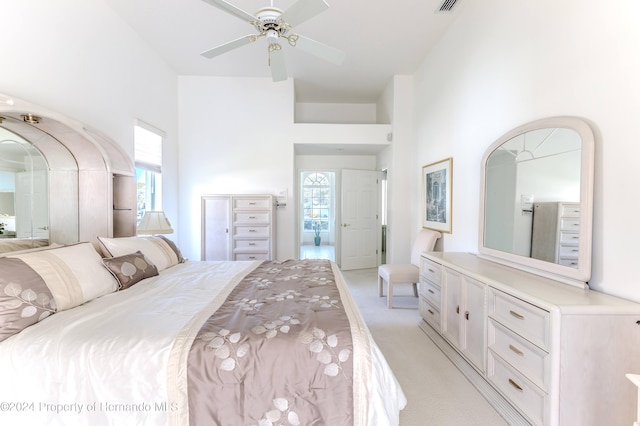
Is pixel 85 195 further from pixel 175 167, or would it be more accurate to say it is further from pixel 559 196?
pixel 559 196

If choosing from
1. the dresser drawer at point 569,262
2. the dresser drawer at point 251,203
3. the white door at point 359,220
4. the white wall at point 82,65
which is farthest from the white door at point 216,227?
the dresser drawer at point 569,262

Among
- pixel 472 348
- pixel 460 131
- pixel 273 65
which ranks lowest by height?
pixel 472 348

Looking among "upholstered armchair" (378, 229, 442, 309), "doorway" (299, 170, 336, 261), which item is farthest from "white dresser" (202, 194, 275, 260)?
"doorway" (299, 170, 336, 261)

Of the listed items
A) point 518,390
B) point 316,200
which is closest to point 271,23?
point 518,390

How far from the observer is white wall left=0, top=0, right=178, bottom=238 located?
2033 millimetres

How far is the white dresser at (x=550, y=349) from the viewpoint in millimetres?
1333

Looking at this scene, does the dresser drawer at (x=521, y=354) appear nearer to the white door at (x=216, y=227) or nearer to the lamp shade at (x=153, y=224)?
the lamp shade at (x=153, y=224)

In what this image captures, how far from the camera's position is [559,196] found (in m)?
1.79

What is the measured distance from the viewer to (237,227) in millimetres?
4254

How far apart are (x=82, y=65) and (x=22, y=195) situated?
1.33 metres

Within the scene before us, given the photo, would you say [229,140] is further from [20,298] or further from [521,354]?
[521,354]

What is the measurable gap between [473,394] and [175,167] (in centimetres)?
468

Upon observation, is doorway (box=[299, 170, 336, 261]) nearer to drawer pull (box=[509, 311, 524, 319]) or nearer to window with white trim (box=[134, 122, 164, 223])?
window with white trim (box=[134, 122, 164, 223])

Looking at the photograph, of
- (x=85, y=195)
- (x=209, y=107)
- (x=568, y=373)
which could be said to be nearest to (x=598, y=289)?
(x=568, y=373)
